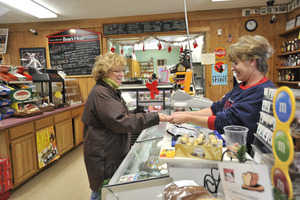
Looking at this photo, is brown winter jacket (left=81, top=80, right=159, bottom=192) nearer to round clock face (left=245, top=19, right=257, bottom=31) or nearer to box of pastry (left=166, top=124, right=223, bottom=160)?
box of pastry (left=166, top=124, right=223, bottom=160)

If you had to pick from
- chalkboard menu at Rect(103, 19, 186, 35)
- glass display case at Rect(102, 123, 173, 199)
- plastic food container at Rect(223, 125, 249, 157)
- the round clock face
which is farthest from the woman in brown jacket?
the round clock face

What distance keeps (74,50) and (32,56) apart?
119 cm

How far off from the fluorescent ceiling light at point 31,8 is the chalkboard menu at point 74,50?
659 millimetres

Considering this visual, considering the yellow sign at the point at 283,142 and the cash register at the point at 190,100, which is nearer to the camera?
the yellow sign at the point at 283,142

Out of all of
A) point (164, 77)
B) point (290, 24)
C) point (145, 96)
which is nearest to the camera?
point (145, 96)

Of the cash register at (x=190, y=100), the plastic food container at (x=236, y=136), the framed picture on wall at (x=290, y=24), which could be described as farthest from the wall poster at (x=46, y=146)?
the framed picture on wall at (x=290, y=24)

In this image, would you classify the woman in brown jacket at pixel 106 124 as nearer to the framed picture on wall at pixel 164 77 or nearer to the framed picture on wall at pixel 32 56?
the framed picture on wall at pixel 164 77

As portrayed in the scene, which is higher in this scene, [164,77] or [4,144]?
[164,77]

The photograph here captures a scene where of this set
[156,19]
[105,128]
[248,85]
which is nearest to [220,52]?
[156,19]

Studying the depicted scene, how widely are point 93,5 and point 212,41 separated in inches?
113

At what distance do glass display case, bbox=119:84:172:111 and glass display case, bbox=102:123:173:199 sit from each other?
3.21ft

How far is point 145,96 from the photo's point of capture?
3.49m

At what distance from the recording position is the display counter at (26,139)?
261 cm

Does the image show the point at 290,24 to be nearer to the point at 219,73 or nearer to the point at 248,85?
the point at 219,73
